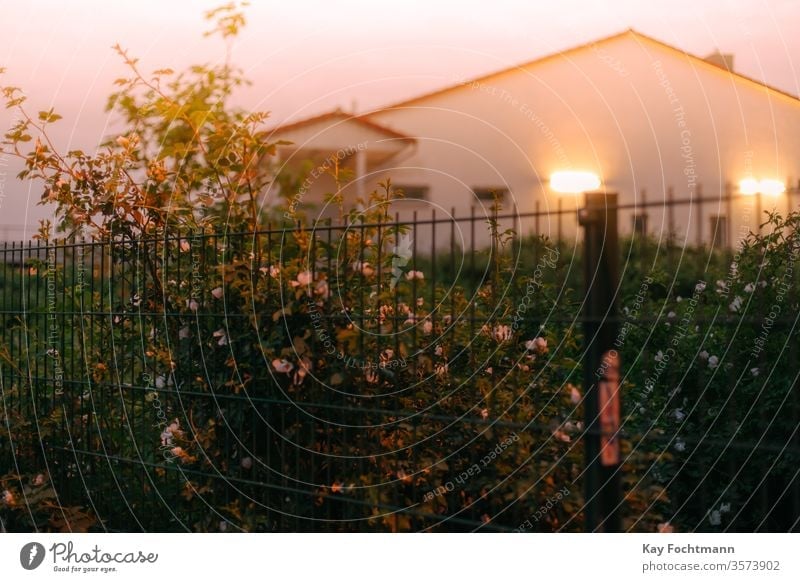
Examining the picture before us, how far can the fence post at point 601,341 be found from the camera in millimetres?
3566

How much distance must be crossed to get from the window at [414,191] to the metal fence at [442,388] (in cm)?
30

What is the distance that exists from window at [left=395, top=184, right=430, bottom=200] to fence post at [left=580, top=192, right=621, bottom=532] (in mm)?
1101

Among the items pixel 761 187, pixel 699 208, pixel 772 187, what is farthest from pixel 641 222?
pixel 772 187

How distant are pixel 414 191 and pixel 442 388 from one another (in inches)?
52.6

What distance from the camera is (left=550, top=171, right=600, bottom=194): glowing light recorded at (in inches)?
146

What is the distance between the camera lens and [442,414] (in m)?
4.15

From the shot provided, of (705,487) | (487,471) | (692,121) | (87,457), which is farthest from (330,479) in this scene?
(692,121)

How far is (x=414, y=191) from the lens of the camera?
16.7 ft

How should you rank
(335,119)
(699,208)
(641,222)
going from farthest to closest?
(335,119) < (641,222) < (699,208)

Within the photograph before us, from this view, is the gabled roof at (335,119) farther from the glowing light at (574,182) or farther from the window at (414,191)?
the glowing light at (574,182)

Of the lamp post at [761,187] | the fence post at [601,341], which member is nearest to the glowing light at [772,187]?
the lamp post at [761,187]

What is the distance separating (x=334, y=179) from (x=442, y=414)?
4.48 feet

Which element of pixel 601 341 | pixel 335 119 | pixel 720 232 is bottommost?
pixel 601 341

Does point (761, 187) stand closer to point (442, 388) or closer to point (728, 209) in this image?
point (728, 209)
